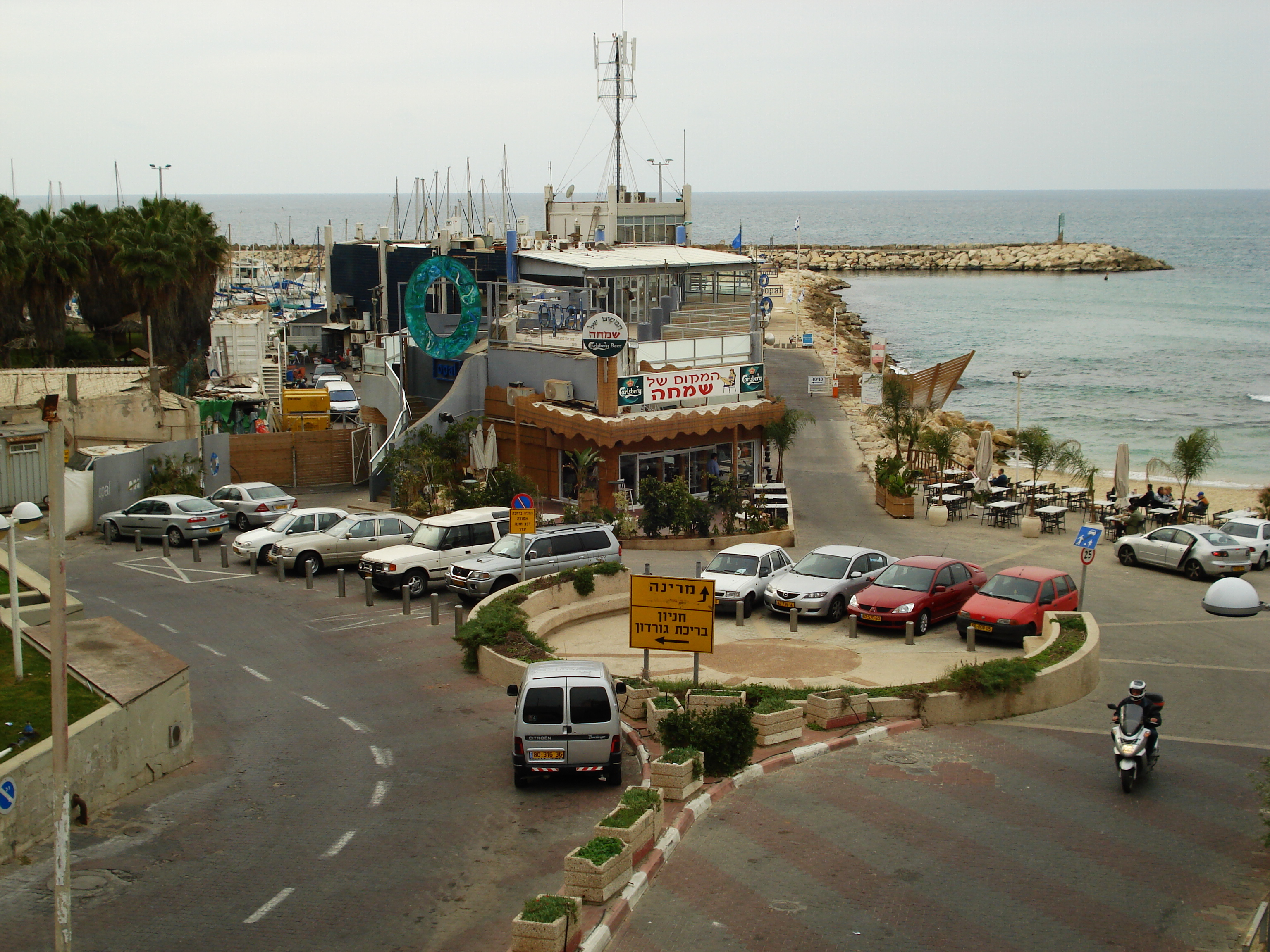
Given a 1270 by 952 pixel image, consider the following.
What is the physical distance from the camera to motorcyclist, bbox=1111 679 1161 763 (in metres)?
15.4

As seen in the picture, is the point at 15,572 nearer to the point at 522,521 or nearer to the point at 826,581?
the point at 522,521

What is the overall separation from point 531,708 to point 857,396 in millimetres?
48473

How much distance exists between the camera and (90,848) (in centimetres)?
1376

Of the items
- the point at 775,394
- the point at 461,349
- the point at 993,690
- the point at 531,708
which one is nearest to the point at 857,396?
the point at 775,394

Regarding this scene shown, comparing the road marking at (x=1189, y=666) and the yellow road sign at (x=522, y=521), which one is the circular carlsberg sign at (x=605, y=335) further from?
the road marking at (x=1189, y=666)

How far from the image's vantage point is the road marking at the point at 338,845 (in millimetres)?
13438

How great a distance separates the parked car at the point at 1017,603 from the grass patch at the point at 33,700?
14.6 meters

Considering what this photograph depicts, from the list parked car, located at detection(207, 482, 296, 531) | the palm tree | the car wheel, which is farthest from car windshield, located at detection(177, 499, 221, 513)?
the palm tree

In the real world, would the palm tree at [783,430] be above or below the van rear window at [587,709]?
above

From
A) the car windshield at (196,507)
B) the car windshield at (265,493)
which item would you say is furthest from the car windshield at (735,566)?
the car windshield at (265,493)

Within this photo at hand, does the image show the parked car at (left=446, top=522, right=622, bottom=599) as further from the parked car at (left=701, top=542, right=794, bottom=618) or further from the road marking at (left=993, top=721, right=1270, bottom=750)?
the road marking at (left=993, top=721, right=1270, bottom=750)

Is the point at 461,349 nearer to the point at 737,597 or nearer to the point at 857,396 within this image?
the point at 737,597

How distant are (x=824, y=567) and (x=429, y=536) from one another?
28.4 ft

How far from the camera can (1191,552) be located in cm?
2941
